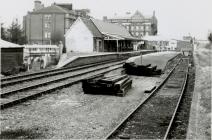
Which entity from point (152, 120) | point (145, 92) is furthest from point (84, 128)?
point (145, 92)

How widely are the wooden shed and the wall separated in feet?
80.3

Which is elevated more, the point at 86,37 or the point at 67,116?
the point at 86,37

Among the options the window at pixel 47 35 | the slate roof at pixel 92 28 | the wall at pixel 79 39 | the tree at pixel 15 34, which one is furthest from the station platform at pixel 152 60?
the window at pixel 47 35

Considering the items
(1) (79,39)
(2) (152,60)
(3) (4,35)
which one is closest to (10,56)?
(2) (152,60)

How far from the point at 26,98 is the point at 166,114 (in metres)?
5.27

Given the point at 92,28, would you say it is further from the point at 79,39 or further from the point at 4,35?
the point at 4,35

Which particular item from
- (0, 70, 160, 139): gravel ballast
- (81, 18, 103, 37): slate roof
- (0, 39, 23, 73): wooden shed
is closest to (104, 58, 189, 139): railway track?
(0, 70, 160, 139): gravel ballast

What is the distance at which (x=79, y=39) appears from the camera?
176 ft

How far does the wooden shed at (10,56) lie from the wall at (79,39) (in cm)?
2449

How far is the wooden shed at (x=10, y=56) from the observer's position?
2548 centimetres

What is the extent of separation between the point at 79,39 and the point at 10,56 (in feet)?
90.8

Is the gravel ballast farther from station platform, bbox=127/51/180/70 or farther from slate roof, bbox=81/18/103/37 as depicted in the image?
slate roof, bbox=81/18/103/37

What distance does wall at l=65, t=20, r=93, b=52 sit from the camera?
52.4 metres

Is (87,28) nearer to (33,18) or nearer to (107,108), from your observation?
(33,18)
